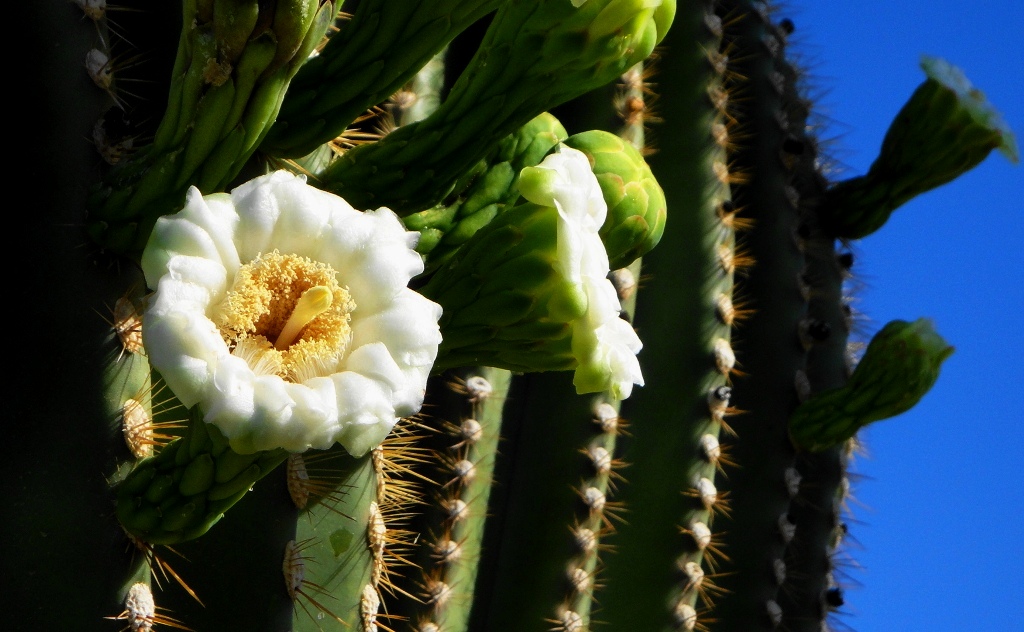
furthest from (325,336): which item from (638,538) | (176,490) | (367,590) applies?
(638,538)

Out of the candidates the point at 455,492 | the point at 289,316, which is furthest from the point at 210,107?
the point at 455,492

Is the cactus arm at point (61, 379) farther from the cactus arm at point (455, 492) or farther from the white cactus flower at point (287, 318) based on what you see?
the cactus arm at point (455, 492)

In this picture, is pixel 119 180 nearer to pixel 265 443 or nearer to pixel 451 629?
pixel 265 443

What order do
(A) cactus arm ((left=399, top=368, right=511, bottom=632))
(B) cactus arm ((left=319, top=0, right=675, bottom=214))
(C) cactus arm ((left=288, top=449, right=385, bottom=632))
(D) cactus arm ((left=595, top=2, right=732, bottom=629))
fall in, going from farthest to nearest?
(D) cactus arm ((left=595, top=2, right=732, bottom=629)) → (A) cactus arm ((left=399, top=368, right=511, bottom=632)) → (C) cactus arm ((left=288, top=449, right=385, bottom=632)) → (B) cactus arm ((left=319, top=0, right=675, bottom=214))

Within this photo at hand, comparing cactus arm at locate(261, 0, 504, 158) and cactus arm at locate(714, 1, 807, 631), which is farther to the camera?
cactus arm at locate(714, 1, 807, 631)

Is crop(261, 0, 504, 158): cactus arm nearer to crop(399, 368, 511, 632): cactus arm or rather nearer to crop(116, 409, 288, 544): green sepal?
crop(116, 409, 288, 544): green sepal

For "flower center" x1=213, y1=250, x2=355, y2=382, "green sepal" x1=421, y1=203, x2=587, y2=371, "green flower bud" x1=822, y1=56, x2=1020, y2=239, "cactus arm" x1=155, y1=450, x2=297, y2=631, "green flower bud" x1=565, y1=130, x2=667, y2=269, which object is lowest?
"cactus arm" x1=155, y1=450, x2=297, y2=631

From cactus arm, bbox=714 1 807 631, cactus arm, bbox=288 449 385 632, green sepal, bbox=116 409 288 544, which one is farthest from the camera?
cactus arm, bbox=714 1 807 631

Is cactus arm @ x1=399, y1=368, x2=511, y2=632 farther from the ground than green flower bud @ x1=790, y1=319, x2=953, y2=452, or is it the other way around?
green flower bud @ x1=790, y1=319, x2=953, y2=452

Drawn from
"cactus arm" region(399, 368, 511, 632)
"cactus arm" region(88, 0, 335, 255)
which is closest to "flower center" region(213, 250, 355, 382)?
"cactus arm" region(88, 0, 335, 255)
